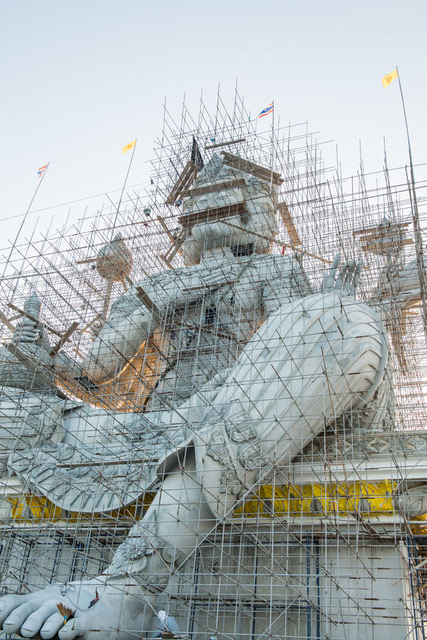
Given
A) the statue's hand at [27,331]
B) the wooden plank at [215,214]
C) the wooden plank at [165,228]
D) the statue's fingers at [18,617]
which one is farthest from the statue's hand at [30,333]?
the statue's fingers at [18,617]

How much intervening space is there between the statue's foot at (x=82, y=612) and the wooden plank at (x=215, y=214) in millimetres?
7373

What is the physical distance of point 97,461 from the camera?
30.7ft

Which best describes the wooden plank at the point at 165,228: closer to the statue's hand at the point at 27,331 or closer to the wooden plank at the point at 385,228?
the statue's hand at the point at 27,331

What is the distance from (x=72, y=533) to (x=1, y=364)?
10.5ft

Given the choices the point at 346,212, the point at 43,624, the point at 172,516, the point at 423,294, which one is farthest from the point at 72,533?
the point at 346,212

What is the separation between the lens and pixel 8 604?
6.91m

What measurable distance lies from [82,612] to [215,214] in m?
7.99

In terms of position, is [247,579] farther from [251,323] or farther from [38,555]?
[251,323]

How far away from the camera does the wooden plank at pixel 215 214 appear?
13.0 meters

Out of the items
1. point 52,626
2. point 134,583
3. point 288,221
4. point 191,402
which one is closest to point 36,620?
point 52,626

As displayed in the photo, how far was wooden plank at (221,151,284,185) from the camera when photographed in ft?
45.6

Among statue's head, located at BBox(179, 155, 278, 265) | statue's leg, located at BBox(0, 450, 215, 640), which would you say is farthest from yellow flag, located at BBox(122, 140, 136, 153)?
statue's leg, located at BBox(0, 450, 215, 640)

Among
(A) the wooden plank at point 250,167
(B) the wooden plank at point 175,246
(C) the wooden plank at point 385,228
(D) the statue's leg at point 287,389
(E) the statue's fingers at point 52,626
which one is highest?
(A) the wooden plank at point 250,167

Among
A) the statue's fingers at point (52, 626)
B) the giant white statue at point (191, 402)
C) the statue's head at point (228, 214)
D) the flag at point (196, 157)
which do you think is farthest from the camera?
the flag at point (196, 157)
